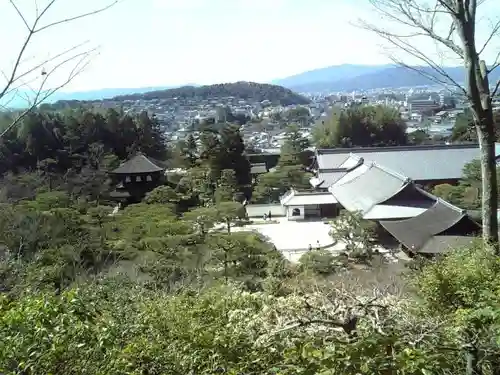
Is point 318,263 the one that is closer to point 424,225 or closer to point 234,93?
point 424,225

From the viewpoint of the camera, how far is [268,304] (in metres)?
3.16

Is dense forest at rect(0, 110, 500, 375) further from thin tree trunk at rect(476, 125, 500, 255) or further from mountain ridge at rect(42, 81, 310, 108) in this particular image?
mountain ridge at rect(42, 81, 310, 108)

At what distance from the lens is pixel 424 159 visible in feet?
68.8

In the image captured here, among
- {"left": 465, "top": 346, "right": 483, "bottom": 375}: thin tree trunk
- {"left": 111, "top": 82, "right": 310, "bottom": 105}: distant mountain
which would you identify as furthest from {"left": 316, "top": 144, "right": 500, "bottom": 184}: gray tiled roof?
{"left": 111, "top": 82, "right": 310, "bottom": 105}: distant mountain

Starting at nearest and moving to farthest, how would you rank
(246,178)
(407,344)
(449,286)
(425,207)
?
(407,344), (449,286), (425,207), (246,178)

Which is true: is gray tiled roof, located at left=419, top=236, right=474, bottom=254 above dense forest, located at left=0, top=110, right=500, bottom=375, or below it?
below

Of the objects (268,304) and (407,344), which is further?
(268,304)

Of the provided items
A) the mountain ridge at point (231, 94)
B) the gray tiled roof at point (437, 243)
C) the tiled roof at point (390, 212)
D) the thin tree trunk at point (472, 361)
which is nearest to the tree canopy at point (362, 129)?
the tiled roof at point (390, 212)

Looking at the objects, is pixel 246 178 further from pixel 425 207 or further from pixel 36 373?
pixel 36 373

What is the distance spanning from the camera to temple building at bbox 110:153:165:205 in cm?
2019

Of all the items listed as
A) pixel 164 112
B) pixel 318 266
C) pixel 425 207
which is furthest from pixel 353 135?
pixel 164 112

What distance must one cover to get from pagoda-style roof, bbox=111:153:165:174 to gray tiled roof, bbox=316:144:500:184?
23.2 feet

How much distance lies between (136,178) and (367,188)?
948 cm

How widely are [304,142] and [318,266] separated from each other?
18.1 meters
